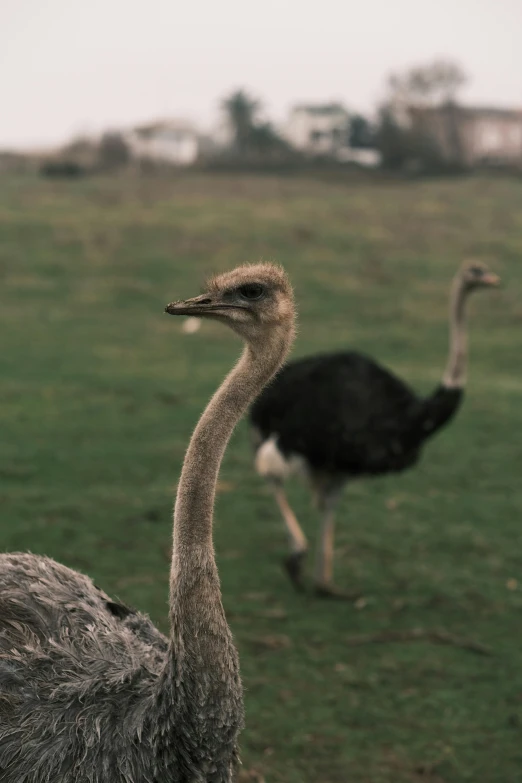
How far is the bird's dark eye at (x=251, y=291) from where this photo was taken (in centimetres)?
263

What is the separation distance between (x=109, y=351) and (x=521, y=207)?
15313 mm

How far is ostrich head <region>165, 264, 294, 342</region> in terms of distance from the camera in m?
2.59

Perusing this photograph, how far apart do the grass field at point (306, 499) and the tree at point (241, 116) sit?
69.8ft

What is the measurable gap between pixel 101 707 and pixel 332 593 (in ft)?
10.2

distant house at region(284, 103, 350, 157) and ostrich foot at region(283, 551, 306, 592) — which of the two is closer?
ostrich foot at region(283, 551, 306, 592)

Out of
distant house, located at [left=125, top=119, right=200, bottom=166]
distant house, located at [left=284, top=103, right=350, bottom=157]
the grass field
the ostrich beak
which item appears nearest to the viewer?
the ostrich beak

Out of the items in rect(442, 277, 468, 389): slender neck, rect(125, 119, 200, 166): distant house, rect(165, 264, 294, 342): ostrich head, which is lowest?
rect(125, 119, 200, 166): distant house

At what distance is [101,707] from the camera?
8.86 feet

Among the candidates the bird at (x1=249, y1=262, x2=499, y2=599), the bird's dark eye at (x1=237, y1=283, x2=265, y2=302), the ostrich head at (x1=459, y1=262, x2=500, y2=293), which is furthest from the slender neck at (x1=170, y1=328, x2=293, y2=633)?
the ostrich head at (x1=459, y1=262, x2=500, y2=293)

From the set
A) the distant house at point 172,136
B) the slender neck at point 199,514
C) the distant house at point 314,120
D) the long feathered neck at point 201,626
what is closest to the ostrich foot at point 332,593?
the long feathered neck at point 201,626

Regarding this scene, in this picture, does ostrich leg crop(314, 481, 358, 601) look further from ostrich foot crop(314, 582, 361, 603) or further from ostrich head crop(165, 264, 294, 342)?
ostrich head crop(165, 264, 294, 342)

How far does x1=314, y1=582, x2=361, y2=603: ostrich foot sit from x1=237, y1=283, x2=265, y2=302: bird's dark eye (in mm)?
3335

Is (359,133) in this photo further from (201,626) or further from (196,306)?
(201,626)

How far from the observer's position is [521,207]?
25.2 metres
